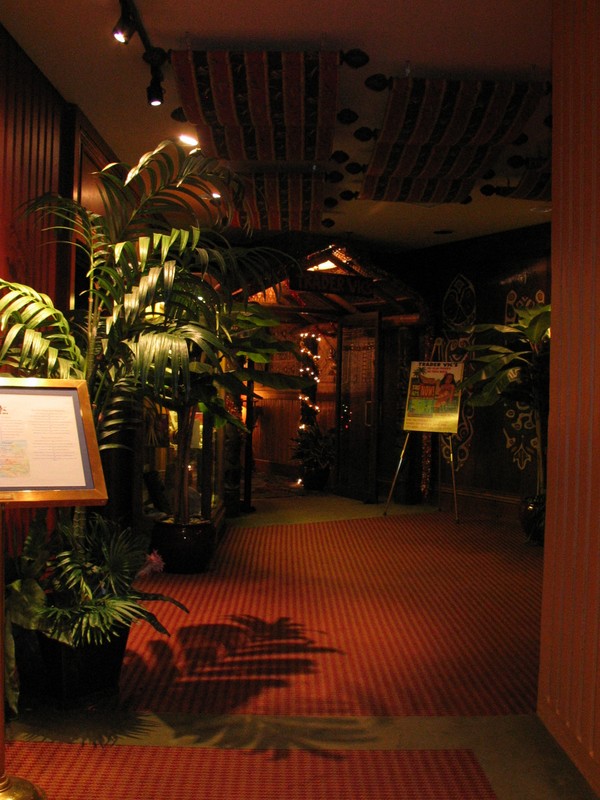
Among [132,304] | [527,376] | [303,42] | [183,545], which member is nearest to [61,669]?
[132,304]

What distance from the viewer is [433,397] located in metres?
7.21

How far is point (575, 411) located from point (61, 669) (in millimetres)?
1961

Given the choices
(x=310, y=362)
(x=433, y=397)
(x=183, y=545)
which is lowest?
(x=183, y=545)

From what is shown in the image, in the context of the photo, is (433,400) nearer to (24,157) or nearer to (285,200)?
(285,200)

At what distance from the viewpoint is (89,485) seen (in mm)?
2047

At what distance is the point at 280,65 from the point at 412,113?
2.69 ft

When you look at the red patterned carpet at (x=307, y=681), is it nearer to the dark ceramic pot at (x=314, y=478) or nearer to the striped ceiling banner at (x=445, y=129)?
the striped ceiling banner at (x=445, y=129)

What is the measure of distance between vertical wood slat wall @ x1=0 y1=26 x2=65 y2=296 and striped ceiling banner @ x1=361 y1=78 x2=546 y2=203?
183 cm

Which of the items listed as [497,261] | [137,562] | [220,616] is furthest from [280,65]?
[497,261]

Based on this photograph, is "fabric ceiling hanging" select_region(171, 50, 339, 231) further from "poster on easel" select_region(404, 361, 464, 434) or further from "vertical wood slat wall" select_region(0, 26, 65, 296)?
"poster on easel" select_region(404, 361, 464, 434)

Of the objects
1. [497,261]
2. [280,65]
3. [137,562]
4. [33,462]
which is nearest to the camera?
[33,462]

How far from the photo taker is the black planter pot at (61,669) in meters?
2.61

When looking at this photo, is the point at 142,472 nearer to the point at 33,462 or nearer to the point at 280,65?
the point at 280,65

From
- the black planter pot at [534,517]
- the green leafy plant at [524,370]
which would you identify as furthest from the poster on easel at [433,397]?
the black planter pot at [534,517]
